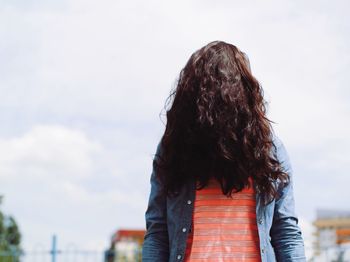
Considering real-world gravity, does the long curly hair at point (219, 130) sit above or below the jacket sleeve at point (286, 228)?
above

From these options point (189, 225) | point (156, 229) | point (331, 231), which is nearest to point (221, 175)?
point (189, 225)

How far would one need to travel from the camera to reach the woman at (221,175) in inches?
97.1

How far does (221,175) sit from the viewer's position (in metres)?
2.49

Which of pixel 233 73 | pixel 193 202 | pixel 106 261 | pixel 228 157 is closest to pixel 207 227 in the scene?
pixel 193 202

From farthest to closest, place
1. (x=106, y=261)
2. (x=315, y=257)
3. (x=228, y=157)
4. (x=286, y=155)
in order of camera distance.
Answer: (x=106, y=261), (x=315, y=257), (x=286, y=155), (x=228, y=157)

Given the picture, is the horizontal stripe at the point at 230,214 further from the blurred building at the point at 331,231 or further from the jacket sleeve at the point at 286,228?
the blurred building at the point at 331,231

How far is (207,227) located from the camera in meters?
2.51

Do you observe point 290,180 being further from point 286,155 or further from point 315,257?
point 315,257

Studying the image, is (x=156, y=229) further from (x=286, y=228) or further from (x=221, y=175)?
(x=286, y=228)

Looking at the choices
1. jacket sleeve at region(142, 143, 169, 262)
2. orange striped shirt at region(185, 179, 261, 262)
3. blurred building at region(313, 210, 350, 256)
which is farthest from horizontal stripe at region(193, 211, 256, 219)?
blurred building at region(313, 210, 350, 256)

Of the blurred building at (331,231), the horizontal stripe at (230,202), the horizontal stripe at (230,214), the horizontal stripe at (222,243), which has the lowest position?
the horizontal stripe at (222,243)

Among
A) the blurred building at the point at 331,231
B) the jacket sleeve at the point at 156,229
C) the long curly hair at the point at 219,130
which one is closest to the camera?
the long curly hair at the point at 219,130

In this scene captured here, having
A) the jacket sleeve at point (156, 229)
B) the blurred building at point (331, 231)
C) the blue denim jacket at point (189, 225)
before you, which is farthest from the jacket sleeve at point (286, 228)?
the blurred building at point (331, 231)

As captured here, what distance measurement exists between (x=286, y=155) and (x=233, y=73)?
0.34 meters
